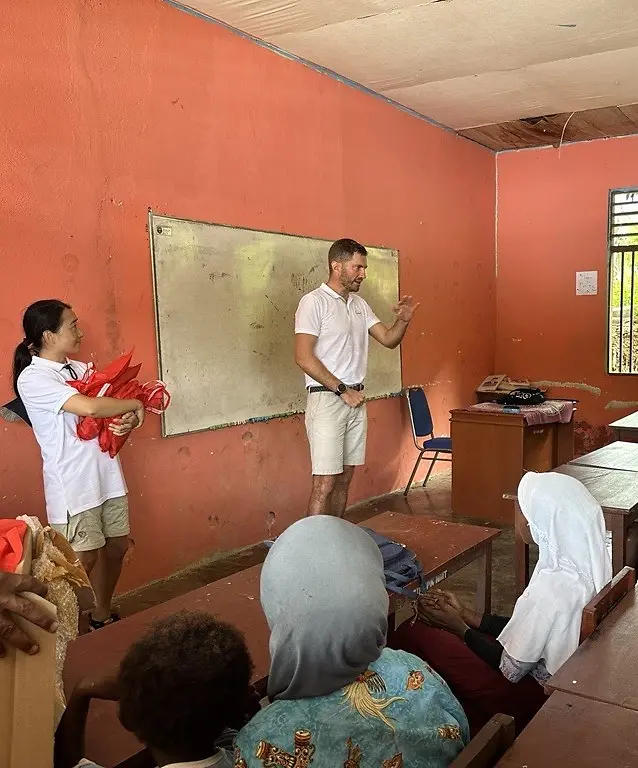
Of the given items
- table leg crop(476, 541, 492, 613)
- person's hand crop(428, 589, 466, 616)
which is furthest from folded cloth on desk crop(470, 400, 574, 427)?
person's hand crop(428, 589, 466, 616)

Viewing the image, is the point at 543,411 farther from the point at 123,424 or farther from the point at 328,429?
the point at 123,424

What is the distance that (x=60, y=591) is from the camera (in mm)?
1380

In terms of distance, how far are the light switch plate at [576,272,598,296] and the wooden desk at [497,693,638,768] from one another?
6.13 m

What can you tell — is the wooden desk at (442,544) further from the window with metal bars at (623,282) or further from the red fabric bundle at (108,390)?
the window with metal bars at (623,282)

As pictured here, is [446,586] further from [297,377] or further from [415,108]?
[415,108]

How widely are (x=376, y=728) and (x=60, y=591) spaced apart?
67cm

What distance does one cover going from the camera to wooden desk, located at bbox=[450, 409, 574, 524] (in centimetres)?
486

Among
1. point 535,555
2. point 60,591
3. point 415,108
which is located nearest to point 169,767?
point 60,591

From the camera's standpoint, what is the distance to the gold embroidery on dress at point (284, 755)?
1065 millimetres

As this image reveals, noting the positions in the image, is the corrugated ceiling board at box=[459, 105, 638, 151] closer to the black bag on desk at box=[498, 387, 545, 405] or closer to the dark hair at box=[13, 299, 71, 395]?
the black bag on desk at box=[498, 387, 545, 405]

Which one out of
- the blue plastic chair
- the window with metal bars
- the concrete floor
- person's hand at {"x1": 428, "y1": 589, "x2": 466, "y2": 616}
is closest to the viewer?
person's hand at {"x1": 428, "y1": 589, "x2": 466, "y2": 616}

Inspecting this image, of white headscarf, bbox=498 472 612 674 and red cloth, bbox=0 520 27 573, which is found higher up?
red cloth, bbox=0 520 27 573

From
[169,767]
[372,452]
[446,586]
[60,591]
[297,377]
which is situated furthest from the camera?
[372,452]

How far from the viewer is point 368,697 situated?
3.75 feet
